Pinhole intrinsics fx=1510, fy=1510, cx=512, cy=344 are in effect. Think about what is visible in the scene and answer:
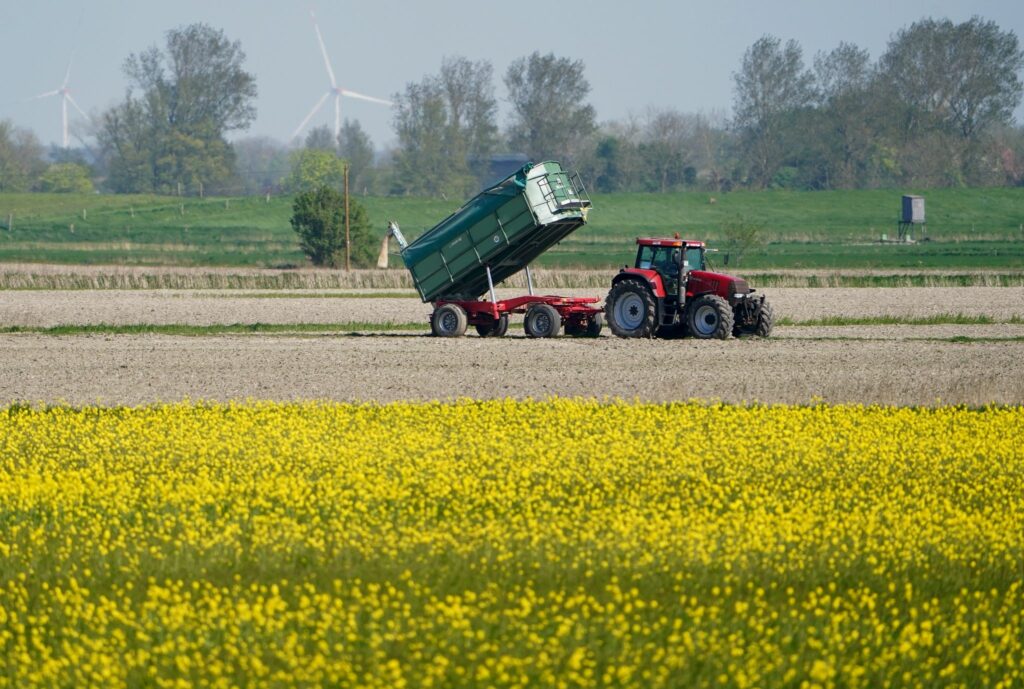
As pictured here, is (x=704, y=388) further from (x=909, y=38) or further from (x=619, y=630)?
(x=909, y=38)

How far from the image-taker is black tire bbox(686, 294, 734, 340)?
31.8m

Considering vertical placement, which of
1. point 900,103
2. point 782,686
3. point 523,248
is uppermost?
point 900,103

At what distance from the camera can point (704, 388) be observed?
23.6 m

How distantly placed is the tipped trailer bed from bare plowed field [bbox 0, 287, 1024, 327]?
6170 millimetres

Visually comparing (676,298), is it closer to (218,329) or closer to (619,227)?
(218,329)

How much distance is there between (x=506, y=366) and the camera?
2706cm

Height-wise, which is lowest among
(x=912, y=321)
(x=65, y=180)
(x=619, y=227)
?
(x=912, y=321)

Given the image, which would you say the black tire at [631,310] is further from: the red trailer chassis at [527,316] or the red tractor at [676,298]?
the red trailer chassis at [527,316]

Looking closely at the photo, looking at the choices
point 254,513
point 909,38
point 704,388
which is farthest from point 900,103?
point 254,513

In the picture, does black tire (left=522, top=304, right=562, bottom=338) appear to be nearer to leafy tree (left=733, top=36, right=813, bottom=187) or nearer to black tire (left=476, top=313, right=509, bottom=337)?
black tire (left=476, top=313, right=509, bottom=337)

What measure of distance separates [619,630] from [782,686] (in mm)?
1055

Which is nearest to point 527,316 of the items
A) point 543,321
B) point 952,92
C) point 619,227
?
point 543,321

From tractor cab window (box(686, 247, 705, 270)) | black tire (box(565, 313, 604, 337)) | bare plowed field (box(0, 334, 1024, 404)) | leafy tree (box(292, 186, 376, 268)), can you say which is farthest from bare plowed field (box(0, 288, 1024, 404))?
leafy tree (box(292, 186, 376, 268))

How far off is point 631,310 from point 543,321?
6.73ft
